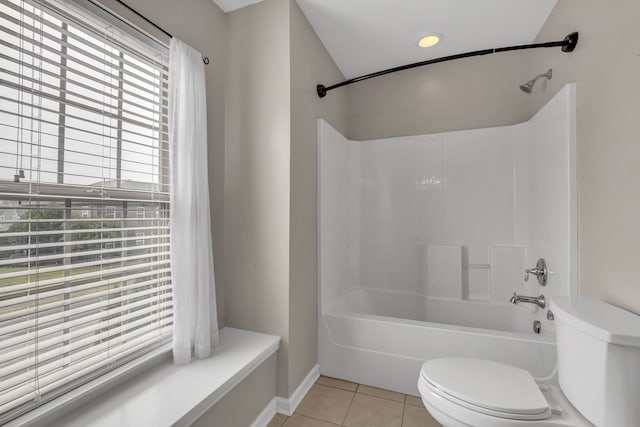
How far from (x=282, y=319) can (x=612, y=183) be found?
174 cm

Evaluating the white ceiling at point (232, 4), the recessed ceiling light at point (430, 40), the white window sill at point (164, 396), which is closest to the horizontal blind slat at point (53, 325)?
the white window sill at point (164, 396)

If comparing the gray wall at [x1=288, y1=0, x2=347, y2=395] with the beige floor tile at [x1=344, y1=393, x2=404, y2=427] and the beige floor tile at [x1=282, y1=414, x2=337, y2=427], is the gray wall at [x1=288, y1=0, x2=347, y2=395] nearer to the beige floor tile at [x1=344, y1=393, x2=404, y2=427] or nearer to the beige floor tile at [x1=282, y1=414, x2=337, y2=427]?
the beige floor tile at [x1=282, y1=414, x2=337, y2=427]

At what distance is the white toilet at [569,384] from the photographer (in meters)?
0.96

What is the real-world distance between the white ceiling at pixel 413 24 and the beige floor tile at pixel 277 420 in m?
2.49

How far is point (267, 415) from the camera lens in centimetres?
161

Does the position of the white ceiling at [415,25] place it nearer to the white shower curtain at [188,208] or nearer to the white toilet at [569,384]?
the white shower curtain at [188,208]

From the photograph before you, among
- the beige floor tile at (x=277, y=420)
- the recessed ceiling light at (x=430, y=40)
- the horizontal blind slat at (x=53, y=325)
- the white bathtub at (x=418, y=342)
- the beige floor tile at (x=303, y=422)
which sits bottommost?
the beige floor tile at (x=277, y=420)

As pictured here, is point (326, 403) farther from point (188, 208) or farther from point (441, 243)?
point (441, 243)

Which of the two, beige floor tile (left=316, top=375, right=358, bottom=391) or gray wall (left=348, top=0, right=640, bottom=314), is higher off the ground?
gray wall (left=348, top=0, right=640, bottom=314)

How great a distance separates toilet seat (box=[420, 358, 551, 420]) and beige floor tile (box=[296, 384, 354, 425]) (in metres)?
0.64

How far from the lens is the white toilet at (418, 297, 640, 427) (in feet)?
3.14

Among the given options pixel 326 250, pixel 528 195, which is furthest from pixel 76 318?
pixel 528 195

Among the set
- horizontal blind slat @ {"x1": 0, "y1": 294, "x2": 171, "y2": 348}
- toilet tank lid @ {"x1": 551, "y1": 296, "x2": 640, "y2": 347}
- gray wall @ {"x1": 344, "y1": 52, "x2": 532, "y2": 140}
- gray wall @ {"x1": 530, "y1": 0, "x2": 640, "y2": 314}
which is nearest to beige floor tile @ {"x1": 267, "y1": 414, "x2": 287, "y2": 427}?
horizontal blind slat @ {"x1": 0, "y1": 294, "x2": 171, "y2": 348}

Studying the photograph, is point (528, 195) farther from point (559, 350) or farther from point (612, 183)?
point (559, 350)
